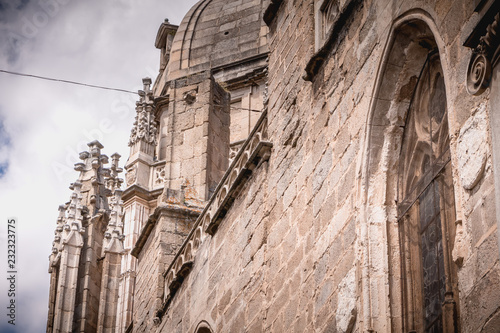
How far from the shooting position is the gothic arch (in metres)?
7.20

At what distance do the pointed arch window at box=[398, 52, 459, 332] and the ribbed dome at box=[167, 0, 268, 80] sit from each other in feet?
71.6

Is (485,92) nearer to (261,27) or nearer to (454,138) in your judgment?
(454,138)

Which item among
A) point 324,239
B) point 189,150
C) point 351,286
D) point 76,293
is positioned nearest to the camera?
point 351,286

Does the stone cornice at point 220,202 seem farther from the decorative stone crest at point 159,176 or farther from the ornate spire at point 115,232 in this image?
the decorative stone crest at point 159,176

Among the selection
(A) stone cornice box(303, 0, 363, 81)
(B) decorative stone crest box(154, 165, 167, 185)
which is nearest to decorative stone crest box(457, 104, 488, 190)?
(A) stone cornice box(303, 0, 363, 81)

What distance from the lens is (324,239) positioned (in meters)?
8.13

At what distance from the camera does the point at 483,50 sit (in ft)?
20.1

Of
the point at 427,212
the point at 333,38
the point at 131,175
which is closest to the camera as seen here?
the point at 427,212

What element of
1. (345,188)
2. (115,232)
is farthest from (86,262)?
(345,188)

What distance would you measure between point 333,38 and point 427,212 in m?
2.16

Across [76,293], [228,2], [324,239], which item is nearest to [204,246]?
[324,239]

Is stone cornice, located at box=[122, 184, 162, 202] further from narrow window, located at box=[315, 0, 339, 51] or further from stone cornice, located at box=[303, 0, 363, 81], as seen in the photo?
stone cornice, located at box=[303, 0, 363, 81]

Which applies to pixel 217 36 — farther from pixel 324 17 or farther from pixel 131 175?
pixel 324 17

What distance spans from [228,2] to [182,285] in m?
20.9
